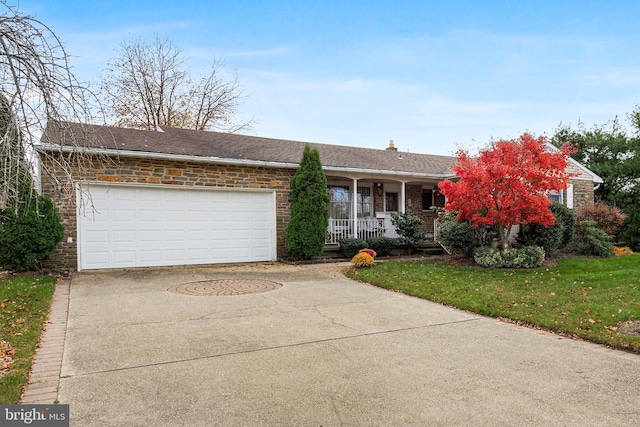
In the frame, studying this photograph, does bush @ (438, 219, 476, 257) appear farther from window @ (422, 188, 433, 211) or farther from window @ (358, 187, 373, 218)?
window @ (422, 188, 433, 211)

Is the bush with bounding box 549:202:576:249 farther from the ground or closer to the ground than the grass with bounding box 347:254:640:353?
farther from the ground

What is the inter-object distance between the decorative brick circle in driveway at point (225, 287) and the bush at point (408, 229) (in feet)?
22.5

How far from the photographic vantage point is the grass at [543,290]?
557 cm

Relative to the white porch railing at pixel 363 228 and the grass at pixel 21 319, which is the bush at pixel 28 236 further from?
the white porch railing at pixel 363 228

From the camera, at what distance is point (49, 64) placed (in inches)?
144

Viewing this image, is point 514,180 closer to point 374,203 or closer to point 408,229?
point 408,229

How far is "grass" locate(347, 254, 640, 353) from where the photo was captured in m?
5.57

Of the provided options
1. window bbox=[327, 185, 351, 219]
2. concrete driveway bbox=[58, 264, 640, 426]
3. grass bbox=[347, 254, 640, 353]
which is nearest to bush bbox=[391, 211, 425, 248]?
window bbox=[327, 185, 351, 219]

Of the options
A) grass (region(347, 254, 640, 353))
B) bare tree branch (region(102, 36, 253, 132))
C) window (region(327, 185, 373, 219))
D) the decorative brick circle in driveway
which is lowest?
the decorative brick circle in driveway

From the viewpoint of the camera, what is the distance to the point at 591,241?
42.3 ft

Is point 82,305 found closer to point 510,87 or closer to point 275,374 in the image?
point 275,374

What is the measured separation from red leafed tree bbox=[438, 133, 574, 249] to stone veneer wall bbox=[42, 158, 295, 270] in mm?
5289

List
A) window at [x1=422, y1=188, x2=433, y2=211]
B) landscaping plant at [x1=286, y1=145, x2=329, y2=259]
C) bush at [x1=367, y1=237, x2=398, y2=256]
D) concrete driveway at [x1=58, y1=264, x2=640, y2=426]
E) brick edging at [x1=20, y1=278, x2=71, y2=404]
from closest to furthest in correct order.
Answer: concrete driveway at [x1=58, y1=264, x2=640, y2=426] < brick edging at [x1=20, y1=278, x2=71, y2=404] < landscaping plant at [x1=286, y1=145, x2=329, y2=259] < bush at [x1=367, y1=237, x2=398, y2=256] < window at [x1=422, y1=188, x2=433, y2=211]

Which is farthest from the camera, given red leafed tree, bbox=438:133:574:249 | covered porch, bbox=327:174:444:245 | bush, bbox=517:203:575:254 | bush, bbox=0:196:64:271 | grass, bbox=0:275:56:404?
covered porch, bbox=327:174:444:245
